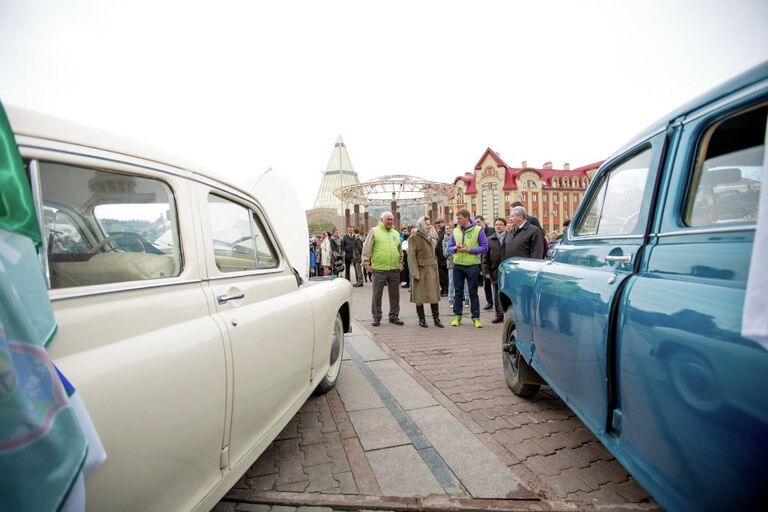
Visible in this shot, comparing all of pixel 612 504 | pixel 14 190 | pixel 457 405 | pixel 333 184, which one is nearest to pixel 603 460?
pixel 612 504

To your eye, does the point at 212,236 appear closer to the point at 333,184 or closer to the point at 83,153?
the point at 83,153

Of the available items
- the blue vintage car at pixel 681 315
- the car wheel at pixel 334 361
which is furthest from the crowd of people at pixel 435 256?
the blue vintage car at pixel 681 315

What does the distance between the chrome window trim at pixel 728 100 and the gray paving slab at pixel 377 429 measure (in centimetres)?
240

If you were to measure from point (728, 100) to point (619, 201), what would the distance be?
830mm

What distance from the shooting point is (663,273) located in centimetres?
156

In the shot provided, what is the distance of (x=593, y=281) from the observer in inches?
76.3

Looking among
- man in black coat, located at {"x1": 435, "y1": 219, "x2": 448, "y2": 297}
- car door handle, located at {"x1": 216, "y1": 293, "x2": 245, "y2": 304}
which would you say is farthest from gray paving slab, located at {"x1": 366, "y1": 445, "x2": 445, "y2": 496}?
man in black coat, located at {"x1": 435, "y1": 219, "x2": 448, "y2": 297}

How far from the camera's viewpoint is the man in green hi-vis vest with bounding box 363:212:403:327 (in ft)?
21.2

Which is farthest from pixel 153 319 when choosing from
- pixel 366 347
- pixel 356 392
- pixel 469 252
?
pixel 469 252

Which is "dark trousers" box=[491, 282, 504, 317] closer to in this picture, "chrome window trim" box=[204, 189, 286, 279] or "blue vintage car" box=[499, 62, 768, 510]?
"blue vintage car" box=[499, 62, 768, 510]

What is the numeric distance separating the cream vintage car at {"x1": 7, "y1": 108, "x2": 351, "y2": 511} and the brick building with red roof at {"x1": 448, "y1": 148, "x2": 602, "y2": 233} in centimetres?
4541

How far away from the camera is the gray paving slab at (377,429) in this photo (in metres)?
2.62

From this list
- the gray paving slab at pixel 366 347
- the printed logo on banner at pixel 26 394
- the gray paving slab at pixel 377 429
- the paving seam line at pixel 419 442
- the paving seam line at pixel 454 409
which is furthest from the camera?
the gray paving slab at pixel 366 347

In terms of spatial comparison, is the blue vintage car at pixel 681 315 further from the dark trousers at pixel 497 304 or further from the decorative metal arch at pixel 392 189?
the decorative metal arch at pixel 392 189
